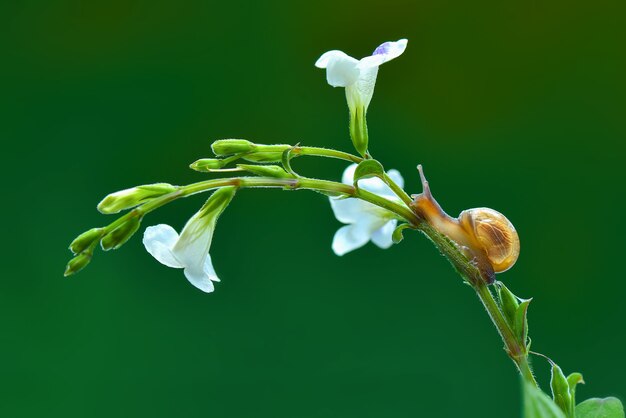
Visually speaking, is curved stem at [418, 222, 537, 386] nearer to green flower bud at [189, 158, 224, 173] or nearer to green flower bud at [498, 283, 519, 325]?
green flower bud at [498, 283, 519, 325]

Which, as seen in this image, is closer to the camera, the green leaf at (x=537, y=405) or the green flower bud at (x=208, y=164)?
the green leaf at (x=537, y=405)

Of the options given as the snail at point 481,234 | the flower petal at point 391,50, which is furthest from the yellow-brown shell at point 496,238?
the flower petal at point 391,50

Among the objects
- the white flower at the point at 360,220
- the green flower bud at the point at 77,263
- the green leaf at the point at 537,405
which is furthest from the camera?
the white flower at the point at 360,220

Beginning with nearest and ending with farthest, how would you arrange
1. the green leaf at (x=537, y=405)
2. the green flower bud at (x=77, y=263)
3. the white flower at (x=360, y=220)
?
the green leaf at (x=537, y=405), the green flower bud at (x=77, y=263), the white flower at (x=360, y=220)

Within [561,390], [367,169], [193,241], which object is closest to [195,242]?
[193,241]

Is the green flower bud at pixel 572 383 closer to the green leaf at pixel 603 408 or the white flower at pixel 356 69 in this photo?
the green leaf at pixel 603 408

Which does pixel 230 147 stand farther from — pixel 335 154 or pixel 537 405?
pixel 537 405
